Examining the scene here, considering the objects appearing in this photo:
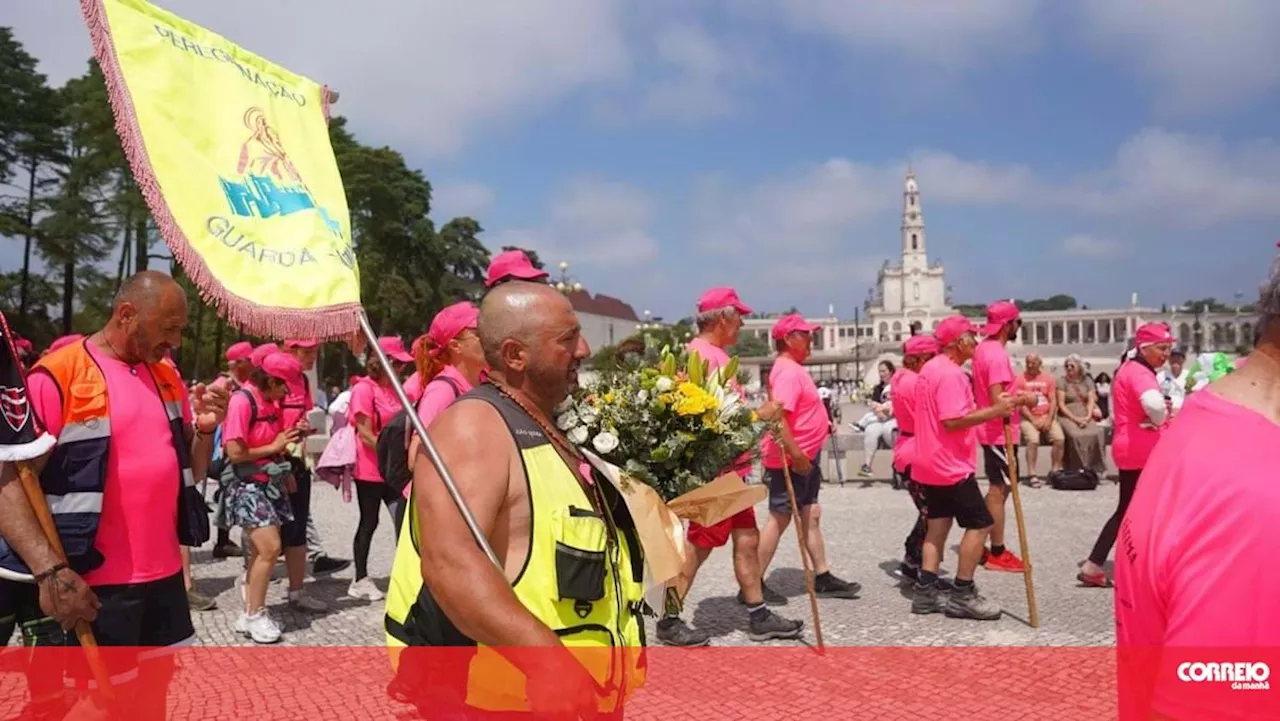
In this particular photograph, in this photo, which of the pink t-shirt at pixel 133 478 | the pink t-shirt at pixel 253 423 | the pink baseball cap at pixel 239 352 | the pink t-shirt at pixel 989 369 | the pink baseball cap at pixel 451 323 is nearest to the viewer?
the pink t-shirt at pixel 133 478

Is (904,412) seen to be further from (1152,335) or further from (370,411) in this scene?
(370,411)

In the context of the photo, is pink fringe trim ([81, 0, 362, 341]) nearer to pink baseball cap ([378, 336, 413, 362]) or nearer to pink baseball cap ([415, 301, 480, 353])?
pink baseball cap ([415, 301, 480, 353])

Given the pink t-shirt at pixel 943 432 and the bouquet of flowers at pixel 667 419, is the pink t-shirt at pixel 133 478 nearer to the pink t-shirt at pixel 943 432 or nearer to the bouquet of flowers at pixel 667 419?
the bouquet of flowers at pixel 667 419

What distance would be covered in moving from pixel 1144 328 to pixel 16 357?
7.01m

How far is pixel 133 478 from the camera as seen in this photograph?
3.23 m

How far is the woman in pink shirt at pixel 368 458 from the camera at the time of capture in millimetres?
7066

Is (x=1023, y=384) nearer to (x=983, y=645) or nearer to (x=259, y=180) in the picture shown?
(x=983, y=645)

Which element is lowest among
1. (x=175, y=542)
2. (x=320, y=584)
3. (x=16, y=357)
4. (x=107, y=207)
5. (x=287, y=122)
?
(x=320, y=584)

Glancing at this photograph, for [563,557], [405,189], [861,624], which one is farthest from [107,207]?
[563,557]

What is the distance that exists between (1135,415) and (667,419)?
4633 mm

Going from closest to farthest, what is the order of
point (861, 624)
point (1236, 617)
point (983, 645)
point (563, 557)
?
point (1236, 617) → point (563, 557) → point (983, 645) → point (861, 624)

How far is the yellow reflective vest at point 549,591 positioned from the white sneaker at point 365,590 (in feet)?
16.8

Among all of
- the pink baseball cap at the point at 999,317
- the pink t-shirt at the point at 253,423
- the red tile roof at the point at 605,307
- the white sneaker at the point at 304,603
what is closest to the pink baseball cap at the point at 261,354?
the pink t-shirt at the point at 253,423

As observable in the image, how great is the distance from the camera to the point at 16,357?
292 centimetres
